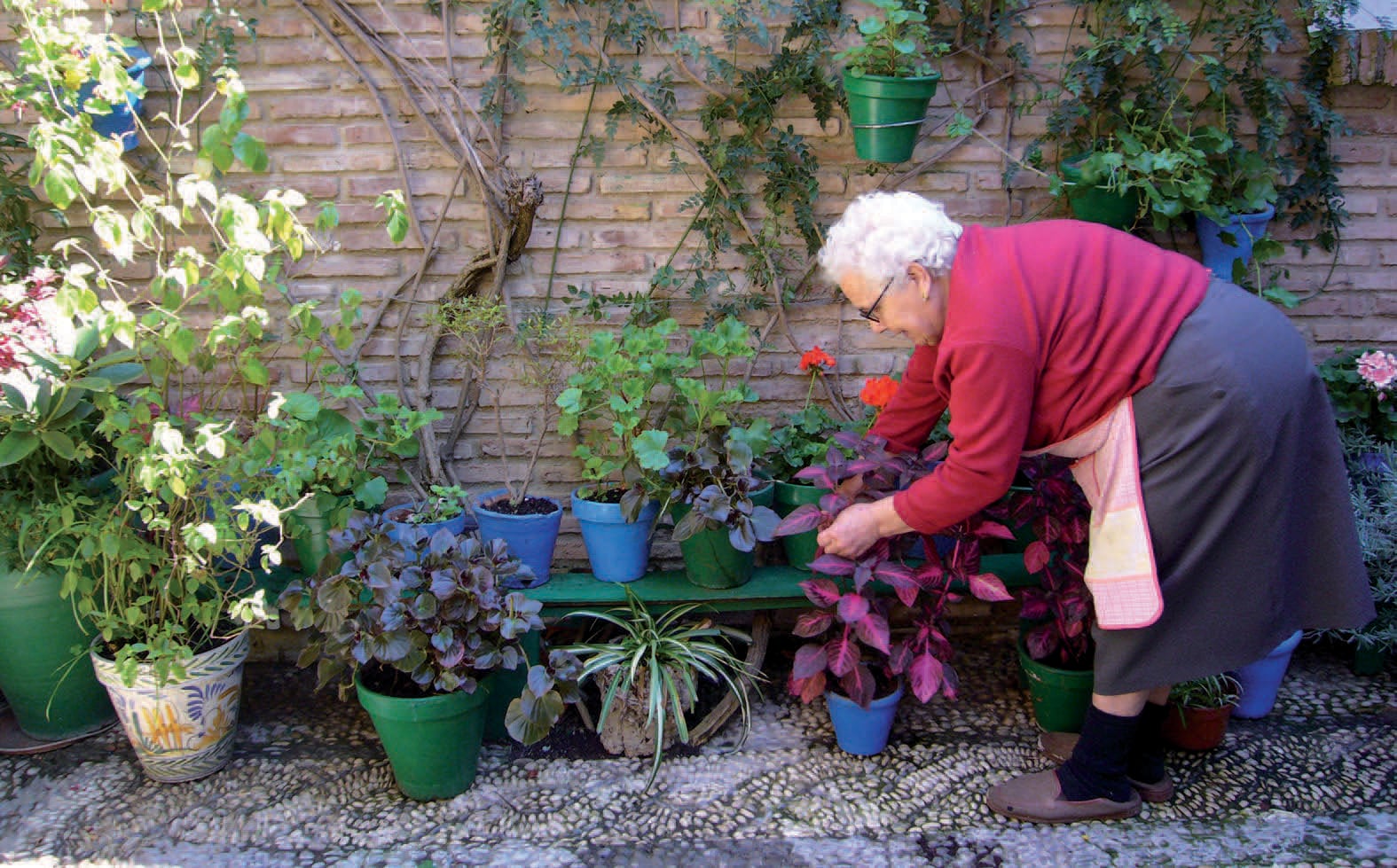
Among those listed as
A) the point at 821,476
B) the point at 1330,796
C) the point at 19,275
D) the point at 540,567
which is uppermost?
the point at 19,275

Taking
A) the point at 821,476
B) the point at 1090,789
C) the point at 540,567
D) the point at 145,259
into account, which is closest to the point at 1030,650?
Result: the point at 1090,789

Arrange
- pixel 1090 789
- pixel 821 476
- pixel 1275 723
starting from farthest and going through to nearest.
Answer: pixel 1275 723 < pixel 821 476 < pixel 1090 789

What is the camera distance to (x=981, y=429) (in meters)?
2.17

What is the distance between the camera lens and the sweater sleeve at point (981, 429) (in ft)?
6.98

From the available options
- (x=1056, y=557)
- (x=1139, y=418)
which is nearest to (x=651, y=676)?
(x=1056, y=557)

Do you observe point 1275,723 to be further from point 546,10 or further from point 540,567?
point 546,10

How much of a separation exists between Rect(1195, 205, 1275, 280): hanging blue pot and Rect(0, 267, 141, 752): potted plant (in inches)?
119

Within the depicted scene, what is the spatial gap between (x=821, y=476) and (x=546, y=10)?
61.2 inches

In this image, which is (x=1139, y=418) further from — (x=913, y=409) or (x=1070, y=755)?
(x=1070, y=755)

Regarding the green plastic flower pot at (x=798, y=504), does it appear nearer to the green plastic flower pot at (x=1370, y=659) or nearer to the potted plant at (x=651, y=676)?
the potted plant at (x=651, y=676)

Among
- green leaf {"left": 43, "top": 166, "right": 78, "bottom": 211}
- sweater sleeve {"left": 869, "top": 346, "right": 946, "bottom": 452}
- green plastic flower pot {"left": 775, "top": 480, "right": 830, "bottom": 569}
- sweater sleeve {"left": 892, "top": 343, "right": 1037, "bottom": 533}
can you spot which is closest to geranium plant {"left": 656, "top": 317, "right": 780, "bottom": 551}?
green plastic flower pot {"left": 775, "top": 480, "right": 830, "bottom": 569}

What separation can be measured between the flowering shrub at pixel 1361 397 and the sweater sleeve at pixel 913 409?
1364 mm

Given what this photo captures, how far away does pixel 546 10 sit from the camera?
9.87ft

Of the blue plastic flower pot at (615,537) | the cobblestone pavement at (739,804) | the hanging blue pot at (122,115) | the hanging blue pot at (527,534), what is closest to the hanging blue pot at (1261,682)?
the cobblestone pavement at (739,804)
